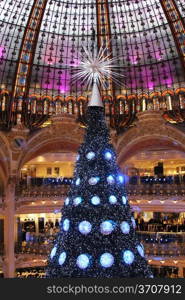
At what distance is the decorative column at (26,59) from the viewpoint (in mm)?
29734

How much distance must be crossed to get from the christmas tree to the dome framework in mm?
20201

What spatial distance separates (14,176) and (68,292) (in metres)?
23.2

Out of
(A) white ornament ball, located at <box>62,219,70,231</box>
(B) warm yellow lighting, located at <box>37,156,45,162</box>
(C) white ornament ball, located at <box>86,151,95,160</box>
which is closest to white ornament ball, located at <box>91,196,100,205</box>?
(A) white ornament ball, located at <box>62,219,70,231</box>

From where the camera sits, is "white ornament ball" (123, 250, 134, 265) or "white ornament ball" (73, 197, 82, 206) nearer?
"white ornament ball" (123, 250, 134, 265)

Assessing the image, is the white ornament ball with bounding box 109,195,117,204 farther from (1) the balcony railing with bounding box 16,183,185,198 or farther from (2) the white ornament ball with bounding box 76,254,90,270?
(1) the balcony railing with bounding box 16,183,185,198

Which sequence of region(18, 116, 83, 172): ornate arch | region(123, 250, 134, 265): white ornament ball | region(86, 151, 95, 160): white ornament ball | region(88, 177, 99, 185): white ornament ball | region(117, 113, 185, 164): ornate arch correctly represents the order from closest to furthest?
region(123, 250, 134, 265): white ornament ball
region(88, 177, 99, 185): white ornament ball
region(86, 151, 95, 160): white ornament ball
region(117, 113, 185, 164): ornate arch
region(18, 116, 83, 172): ornate arch

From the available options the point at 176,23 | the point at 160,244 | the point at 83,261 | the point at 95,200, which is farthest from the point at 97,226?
the point at 176,23

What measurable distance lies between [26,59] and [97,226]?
23.7 metres

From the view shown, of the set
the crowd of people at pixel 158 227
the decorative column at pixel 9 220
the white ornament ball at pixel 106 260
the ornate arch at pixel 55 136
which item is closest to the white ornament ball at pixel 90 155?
the white ornament ball at pixel 106 260

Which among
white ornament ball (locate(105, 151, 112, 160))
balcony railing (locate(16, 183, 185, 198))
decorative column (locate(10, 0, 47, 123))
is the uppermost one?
decorative column (locate(10, 0, 47, 123))

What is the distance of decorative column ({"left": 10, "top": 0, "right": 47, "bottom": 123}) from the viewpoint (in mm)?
29734

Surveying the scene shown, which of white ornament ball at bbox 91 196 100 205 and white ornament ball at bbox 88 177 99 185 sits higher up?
white ornament ball at bbox 88 177 99 185

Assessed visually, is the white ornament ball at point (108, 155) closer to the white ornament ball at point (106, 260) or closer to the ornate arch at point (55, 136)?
the white ornament ball at point (106, 260)

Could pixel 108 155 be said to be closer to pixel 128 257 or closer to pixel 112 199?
pixel 112 199
